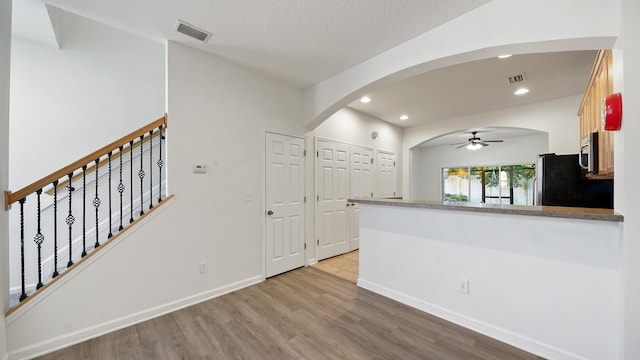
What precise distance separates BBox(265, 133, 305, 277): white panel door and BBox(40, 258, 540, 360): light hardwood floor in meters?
0.76

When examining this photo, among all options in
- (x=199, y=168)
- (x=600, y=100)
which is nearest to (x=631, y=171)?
(x=600, y=100)

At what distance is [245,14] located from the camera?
2037mm

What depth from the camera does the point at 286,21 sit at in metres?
2.12

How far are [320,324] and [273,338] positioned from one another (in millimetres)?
438

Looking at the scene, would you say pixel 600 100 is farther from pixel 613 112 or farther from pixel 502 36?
pixel 502 36

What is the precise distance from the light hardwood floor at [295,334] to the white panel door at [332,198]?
142 cm

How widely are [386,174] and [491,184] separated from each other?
4419 millimetres

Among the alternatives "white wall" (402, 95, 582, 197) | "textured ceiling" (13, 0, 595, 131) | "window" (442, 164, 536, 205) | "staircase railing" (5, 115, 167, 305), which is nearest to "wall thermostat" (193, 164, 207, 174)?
"staircase railing" (5, 115, 167, 305)

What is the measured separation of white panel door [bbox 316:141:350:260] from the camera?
157 inches

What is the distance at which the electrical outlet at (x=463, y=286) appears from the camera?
2.18 metres

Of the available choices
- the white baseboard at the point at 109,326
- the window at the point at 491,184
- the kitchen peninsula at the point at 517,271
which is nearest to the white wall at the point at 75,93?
the white baseboard at the point at 109,326

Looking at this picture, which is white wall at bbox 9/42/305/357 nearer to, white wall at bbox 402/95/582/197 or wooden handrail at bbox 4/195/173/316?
wooden handrail at bbox 4/195/173/316

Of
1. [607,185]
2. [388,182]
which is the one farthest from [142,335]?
[607,185]

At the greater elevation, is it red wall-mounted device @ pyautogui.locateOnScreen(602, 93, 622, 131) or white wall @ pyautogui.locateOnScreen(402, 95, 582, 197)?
white wall @ pyautogui.locateOnScreen(402, 95, 582, 197)
